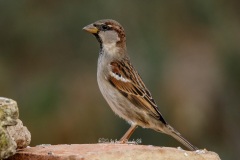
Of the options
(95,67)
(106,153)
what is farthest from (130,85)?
(95,67)

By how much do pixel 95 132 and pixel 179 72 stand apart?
1.79 metres

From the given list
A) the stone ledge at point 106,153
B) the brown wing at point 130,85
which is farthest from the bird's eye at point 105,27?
the stone ledge at point 106,153

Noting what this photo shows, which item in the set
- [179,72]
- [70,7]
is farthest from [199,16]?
[70,7]

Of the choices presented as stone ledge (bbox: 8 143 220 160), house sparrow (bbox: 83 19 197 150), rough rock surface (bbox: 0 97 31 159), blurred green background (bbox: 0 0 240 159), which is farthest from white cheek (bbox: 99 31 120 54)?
rough rock surface (bbox: 0 97 31 159)

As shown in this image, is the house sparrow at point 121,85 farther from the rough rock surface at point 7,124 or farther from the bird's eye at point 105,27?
the rough rock surface at point 7,124

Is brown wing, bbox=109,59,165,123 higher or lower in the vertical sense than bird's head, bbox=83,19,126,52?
lower

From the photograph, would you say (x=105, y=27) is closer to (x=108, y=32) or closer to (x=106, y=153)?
(x=108, y=32)

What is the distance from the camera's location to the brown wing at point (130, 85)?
5996 mm

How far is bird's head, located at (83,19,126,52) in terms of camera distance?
6.14 meters

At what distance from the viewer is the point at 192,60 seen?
10875mm

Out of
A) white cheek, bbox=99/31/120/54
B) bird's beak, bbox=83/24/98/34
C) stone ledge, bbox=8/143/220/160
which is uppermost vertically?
bird's beak, bbox=83/24/98/34

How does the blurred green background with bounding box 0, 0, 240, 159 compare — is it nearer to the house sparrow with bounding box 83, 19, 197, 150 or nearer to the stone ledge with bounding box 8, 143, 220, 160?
the house sparrow with bounding box 83, 19, 197, 150

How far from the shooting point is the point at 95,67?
9.43 meters

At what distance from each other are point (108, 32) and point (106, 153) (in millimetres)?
2260
